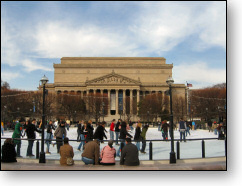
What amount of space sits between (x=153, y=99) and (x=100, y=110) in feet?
42.6

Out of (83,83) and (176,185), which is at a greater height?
(83,83)

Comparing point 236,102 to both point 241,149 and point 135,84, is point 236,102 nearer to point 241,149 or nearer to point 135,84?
point 241,149

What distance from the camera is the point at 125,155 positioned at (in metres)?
10.4

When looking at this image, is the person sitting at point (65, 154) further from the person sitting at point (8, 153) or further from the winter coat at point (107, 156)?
the person sitting at point (8, 153)

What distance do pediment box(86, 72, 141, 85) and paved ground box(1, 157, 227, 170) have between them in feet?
223

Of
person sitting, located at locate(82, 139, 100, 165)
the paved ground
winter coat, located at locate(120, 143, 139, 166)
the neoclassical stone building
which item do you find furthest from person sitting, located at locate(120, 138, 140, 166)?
the neoclassical stone building

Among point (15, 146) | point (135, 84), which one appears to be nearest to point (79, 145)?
point (15, 146)

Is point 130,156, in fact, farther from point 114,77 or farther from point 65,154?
point 114,77

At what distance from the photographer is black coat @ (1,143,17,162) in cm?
1077

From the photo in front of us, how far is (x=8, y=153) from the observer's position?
10.9 metres

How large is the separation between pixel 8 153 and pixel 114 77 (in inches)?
2739

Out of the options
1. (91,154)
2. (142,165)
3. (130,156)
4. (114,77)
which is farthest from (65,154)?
(114,77)

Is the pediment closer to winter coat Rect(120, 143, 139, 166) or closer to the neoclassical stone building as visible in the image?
the neoclassical stone building

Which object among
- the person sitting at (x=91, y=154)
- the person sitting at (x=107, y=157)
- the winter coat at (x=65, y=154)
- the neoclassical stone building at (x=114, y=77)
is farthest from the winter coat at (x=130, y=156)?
the neoclassical stone building at (x=114, y=77)
